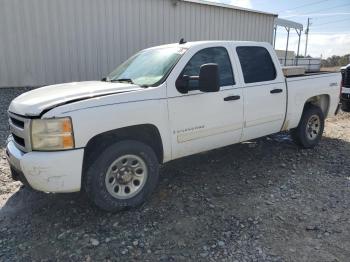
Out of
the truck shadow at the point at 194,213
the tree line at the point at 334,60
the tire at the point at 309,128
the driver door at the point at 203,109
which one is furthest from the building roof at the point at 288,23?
the tree line at the point at 334,60

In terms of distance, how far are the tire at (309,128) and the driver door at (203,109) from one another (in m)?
1.73

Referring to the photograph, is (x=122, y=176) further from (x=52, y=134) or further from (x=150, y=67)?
(x=150, y=67)

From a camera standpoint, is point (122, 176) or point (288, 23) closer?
point (122, 176)

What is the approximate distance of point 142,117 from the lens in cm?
363

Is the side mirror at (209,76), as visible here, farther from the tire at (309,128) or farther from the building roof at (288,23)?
the building roof at (288,23)

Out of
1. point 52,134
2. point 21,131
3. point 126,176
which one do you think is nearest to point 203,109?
point 126,176

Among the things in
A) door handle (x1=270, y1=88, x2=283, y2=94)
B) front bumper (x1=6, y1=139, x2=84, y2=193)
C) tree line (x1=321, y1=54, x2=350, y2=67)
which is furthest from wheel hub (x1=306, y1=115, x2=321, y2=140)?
tree line (x1=321, y1=54, x2=350, y2=67)

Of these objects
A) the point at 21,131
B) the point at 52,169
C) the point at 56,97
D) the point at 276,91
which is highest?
the point at 56,97

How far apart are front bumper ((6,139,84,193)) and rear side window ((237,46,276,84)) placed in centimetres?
270

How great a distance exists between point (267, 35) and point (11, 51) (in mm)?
11332

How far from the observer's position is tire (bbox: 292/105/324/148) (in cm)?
585

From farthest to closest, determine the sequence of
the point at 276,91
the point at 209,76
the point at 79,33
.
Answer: the point at 79,33 < the point at 276,91 < the point at 209,76

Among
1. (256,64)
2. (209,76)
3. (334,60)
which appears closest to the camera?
(209,76)

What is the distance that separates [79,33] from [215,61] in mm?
7066
